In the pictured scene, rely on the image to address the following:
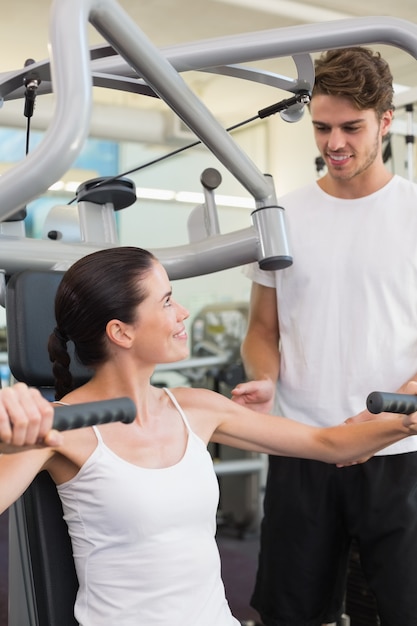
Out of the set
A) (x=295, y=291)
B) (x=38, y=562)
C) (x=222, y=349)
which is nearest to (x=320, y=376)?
(x=295, y=291)

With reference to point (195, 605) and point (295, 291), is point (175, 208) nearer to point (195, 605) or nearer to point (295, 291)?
point (295, 291)

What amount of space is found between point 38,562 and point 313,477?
0.65m

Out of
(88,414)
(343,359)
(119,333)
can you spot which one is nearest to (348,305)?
(343,359)

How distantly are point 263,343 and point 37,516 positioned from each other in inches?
29.4

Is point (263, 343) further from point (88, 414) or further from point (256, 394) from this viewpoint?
point (88, 414)

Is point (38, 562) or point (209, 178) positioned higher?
point (209, 178)

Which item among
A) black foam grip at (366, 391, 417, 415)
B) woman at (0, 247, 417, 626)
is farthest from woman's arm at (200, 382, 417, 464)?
black foam grip at (366, 391, 417, 415)

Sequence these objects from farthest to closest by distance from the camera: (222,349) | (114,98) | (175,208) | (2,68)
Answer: (175,208), (114,98), (2,68), (222,349)

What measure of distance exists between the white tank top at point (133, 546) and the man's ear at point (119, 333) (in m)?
0.17

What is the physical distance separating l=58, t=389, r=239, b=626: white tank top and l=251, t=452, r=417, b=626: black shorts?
453 millimetres

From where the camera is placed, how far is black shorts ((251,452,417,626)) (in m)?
1.73

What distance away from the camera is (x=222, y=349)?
18.4ft

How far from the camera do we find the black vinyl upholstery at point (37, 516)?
4.69 ft

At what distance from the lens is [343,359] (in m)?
1.82
